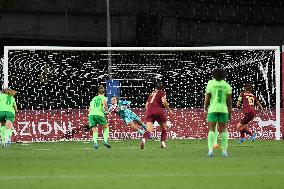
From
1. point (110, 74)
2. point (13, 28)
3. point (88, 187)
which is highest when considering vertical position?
point (13, 28)

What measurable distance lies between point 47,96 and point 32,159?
554 inches

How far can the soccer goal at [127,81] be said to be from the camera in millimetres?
33219

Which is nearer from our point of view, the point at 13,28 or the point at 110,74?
the point at 110,74

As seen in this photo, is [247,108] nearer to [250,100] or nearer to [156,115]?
[250,100]

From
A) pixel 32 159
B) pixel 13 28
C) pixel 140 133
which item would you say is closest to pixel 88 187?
pixel 32 159

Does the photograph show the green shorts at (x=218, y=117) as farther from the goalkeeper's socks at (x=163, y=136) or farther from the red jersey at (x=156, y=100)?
the red jersey at (x=156, y=100)

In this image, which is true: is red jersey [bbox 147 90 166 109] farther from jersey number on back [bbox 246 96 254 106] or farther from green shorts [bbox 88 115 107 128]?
jersey number on back [bbox 246 96 254 106]

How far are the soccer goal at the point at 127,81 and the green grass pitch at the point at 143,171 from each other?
492 inches

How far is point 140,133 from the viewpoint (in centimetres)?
3334

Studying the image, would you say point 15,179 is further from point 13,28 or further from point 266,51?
point 13,28

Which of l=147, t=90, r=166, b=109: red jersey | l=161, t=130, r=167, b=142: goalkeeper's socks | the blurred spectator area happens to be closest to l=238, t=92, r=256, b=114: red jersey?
l=147, t=90, r=166, b=109: red jersey

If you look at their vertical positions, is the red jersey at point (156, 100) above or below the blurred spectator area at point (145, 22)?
below

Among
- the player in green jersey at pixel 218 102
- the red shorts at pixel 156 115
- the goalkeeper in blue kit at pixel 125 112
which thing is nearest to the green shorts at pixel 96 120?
the red shorts at pixel 156 115

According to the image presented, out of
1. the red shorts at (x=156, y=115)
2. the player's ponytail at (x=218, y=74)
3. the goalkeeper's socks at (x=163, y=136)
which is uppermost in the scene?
the player's ponytail at (x=218, y=74)
